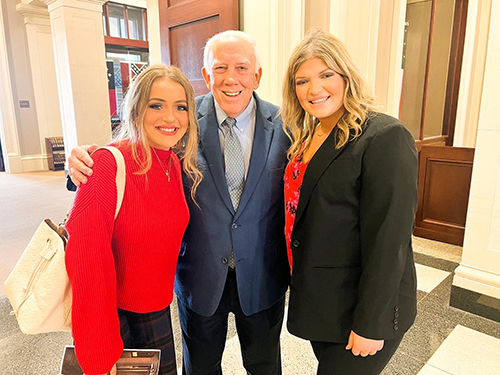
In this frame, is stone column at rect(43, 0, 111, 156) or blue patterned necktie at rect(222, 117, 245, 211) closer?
blue patterned necktie at rect(222, 117, 245, 211)

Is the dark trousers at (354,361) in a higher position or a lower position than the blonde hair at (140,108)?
lower

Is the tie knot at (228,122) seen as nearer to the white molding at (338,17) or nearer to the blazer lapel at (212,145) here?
the blazer lapel at (212,145)

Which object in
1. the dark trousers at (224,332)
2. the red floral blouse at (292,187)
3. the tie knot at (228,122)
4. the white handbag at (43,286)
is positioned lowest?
the dark trousers at (224,332)

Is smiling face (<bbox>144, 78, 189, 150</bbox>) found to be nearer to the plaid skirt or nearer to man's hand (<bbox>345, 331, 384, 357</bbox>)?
the plaid skirt

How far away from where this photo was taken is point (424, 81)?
4098 millimetres

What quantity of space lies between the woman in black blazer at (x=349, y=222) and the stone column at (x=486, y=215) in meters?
1.44

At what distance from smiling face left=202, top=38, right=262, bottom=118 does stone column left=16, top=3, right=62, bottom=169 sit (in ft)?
25.2

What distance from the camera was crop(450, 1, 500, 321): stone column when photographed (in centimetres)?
207

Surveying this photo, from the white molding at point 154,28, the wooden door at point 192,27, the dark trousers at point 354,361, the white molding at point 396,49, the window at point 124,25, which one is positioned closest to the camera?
the dark trousers at point 354,361

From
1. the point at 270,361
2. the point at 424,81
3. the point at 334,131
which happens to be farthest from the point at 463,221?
the point at 334,131

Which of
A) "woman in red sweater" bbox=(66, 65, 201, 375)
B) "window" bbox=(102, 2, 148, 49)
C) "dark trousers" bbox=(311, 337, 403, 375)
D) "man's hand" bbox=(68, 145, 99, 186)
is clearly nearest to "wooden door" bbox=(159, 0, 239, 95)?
"woman in red sweater" bbox=(66, 65, 201, 375)

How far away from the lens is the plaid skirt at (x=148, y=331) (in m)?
1.17

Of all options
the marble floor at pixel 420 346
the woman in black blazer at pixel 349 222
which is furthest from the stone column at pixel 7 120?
the woman in black blazer at pixel 349 222

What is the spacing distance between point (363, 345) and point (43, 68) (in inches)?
338
